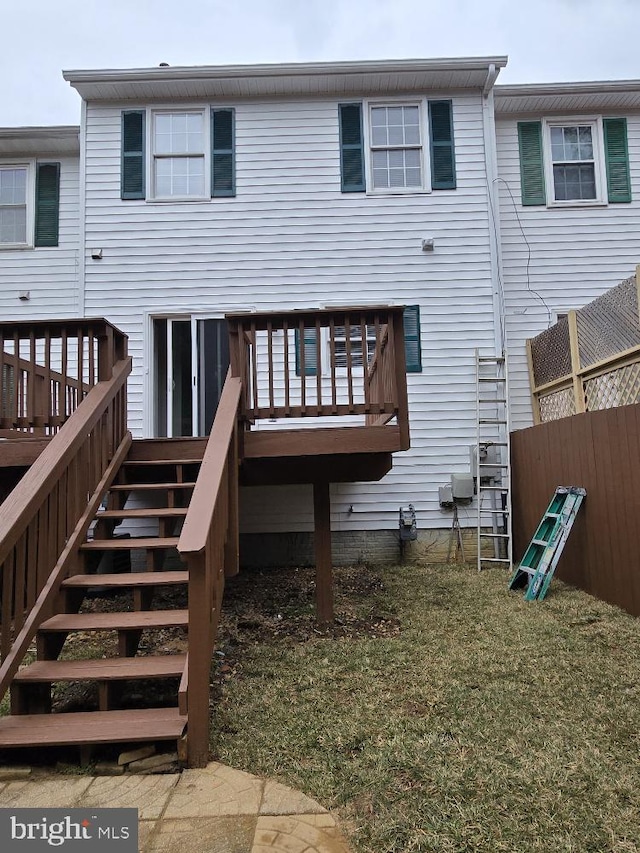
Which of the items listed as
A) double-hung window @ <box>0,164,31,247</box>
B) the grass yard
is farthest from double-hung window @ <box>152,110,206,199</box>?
Result: the grass yard

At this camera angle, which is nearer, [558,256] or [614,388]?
[614,388]

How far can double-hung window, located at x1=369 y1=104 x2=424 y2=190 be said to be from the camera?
758 cm

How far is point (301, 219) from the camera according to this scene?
24.5ft

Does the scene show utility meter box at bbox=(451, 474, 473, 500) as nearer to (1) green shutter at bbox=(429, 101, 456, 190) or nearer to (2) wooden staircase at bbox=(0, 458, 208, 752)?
(2) wooden staircase at bbox=(0, 458, 208, 752)

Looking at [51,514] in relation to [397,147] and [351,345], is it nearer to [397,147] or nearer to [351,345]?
[351,345]

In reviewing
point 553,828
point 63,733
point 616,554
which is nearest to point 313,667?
point 63,733

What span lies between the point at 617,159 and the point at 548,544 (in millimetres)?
5828

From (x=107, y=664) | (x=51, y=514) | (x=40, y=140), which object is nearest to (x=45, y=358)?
(x=51, y=514)

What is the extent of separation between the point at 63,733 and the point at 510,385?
6.51 meters

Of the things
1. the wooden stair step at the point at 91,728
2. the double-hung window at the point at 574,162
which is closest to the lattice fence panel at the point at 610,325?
the double-hung window at the point at 574,162

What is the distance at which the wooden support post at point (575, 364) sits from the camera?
5.90 metres

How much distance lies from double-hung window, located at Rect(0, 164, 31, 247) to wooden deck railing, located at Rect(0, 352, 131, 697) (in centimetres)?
505

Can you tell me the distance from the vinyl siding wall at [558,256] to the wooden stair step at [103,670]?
626cm

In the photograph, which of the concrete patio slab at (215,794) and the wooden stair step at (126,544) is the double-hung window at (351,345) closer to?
the wooden stair step at (126,544)
